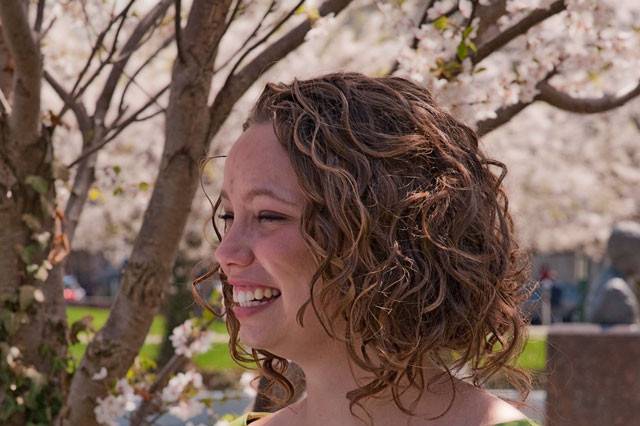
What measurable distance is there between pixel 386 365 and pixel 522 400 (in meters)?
0.39

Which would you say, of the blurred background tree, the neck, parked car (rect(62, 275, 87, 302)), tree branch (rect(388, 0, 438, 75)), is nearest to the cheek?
the neck

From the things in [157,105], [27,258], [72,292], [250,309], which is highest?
[72,292]

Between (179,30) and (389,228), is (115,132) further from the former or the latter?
(389,228)

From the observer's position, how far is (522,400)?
1.80 meters

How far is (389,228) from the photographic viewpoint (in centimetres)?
150

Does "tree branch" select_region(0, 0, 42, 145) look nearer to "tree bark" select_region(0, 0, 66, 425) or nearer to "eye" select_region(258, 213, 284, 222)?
"tree bark" select_region(0, 0, 66, 425)

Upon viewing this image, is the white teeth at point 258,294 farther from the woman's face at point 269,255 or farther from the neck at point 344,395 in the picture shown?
the neck at point 344,395

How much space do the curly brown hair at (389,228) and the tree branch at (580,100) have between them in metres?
2.40

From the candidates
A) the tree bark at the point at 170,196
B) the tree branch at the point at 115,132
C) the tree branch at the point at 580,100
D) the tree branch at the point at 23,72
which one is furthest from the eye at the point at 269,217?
the tree branch at the point at 580,100

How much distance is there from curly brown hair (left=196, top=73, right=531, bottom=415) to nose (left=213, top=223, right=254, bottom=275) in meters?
0.09

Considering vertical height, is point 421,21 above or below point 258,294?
above

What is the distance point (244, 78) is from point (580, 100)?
131 centimetres

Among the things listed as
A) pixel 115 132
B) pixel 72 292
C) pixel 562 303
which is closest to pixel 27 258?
pixel 115 132

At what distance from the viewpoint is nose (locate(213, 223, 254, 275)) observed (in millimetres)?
1512
